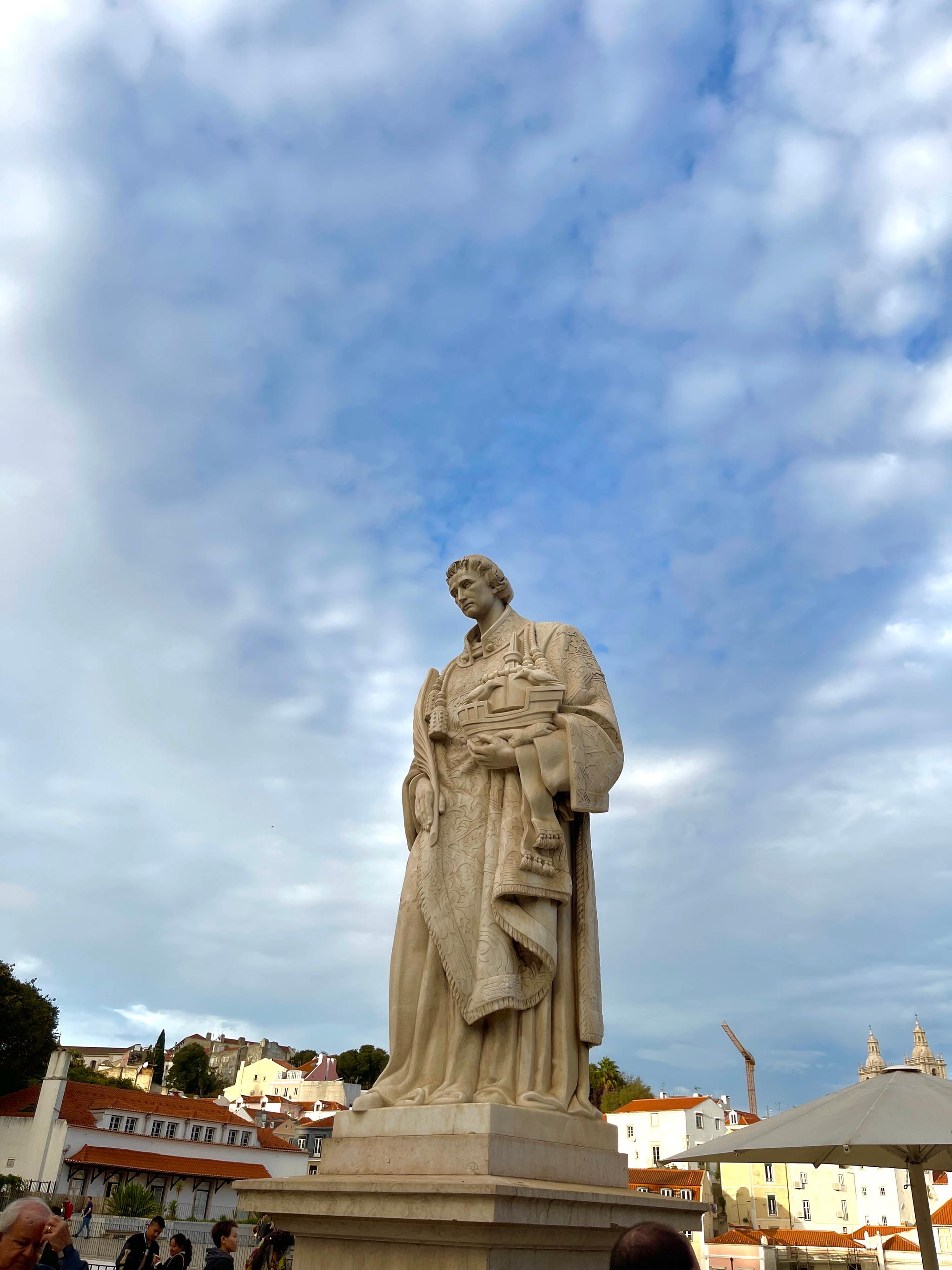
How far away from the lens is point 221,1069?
112688mm

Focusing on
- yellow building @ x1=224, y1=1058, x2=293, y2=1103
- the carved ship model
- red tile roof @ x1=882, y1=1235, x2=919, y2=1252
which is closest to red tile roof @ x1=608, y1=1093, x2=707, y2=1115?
red tile roof @ x1=882, y1=1235, x2=919, y2=1252

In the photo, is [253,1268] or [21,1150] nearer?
[253,1268]

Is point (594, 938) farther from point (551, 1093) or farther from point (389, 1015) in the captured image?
point (389, 1015)

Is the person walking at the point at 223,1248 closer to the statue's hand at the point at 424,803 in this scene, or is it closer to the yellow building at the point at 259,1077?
the statue's hand at the point at 424,803

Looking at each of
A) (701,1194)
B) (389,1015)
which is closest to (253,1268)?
(389,1015)

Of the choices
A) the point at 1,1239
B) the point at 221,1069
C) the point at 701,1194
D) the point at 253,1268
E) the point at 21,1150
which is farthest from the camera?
the point at 221,1069

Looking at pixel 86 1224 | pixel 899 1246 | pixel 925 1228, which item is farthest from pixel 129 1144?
pixel 925 1228

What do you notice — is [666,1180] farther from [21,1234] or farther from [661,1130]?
[21,1234]

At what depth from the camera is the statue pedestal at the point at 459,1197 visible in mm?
4156

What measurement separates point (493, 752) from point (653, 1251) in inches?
156

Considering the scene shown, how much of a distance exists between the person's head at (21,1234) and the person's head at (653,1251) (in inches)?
99.5

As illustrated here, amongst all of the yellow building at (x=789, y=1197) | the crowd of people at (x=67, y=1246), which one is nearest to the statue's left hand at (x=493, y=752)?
the crowd of people at (x=67, y=1246)

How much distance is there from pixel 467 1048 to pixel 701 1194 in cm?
4915

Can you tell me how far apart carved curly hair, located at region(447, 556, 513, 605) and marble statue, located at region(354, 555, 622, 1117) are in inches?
20.1
